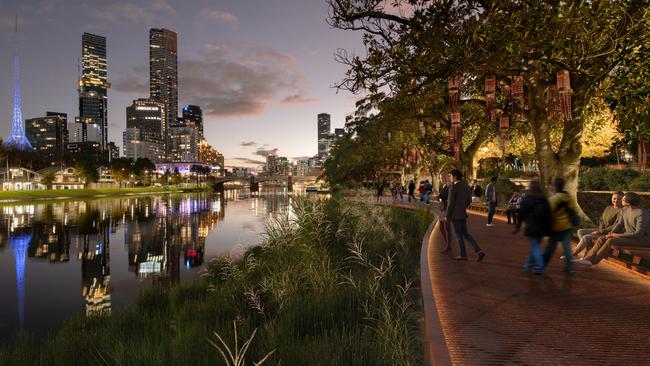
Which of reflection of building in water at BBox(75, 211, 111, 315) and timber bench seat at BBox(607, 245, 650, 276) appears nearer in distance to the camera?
timber bench seat at BBox(607, 245, 650, 276)

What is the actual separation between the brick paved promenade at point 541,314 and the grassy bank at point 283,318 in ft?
2.64

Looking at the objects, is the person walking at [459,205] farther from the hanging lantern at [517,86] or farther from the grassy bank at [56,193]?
the grassy bank at [56,193]

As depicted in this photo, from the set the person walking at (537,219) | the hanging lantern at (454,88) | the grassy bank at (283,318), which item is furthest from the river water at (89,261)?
the hanging lantern at (454,88)

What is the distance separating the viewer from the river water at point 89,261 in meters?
12.6

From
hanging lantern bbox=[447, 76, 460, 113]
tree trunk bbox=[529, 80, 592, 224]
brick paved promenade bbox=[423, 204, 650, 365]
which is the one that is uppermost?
hanging lantern bbox=[447, 76, 460, 113]

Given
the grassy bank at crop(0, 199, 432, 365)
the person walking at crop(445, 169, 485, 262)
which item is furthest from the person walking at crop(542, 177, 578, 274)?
the grassy bank at crop(0, 199, 432, 365)

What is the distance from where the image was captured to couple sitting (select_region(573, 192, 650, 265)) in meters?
8.27

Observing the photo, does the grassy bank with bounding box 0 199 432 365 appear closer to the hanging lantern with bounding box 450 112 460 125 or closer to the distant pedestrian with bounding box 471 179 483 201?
the hanging lantern with bounding box 450 112 460 125

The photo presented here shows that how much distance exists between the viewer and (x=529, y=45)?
1073cm

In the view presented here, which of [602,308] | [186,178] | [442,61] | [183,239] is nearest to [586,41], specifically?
[442,61]

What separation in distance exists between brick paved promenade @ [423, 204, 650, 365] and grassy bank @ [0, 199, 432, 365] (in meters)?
0.81

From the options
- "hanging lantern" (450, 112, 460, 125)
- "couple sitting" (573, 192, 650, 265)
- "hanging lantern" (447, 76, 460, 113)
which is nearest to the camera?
"couple sitting" (573, 192, 650, 265)

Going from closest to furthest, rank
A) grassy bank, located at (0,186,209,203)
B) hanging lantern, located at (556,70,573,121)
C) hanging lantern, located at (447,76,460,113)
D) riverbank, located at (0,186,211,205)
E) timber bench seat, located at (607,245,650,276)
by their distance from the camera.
Answer: timber bench seat, located at (607,245,650,276) → hanging lantern, located at (556,70,573,121) → hanging lantern, located at (447,76,460,113) → riverbank, located at (0,186,211,205) → grassy bank, located at (0,186,209,203)

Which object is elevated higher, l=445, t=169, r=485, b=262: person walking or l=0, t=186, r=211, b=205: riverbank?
l=445, t=169, r=485, b=262: person walking
